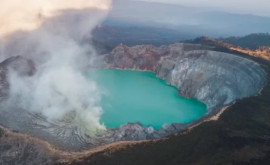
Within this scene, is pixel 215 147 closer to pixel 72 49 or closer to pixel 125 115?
pixel 125 115

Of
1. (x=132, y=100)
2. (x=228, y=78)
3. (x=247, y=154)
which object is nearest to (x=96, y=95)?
(x=132, y=100)

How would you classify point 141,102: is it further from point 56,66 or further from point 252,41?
point 252,41

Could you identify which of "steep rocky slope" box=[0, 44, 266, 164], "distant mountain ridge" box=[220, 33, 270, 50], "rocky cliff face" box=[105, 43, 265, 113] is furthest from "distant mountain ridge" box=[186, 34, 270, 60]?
"steep rocky slope" box=[0, 44, 266, 164]

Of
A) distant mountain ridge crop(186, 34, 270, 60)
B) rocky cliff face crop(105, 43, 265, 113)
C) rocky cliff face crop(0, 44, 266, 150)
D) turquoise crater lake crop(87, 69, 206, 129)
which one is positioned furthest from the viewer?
distant mountain ridge crop(186, 34, 270, 60)

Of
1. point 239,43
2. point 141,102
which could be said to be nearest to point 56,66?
point 141,102

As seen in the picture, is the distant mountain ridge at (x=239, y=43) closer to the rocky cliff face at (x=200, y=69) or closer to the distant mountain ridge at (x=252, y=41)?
the distant mountain ridge at (x=252, y=41)

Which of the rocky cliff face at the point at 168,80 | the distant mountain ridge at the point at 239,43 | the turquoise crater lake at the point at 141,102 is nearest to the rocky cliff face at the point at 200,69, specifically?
the rocky cliff face at the point at 168,80

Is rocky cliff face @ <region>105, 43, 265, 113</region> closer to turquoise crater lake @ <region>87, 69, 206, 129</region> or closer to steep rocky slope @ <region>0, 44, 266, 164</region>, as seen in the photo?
steep rocky slope @ <region>0, 44, 266, 164</region>
